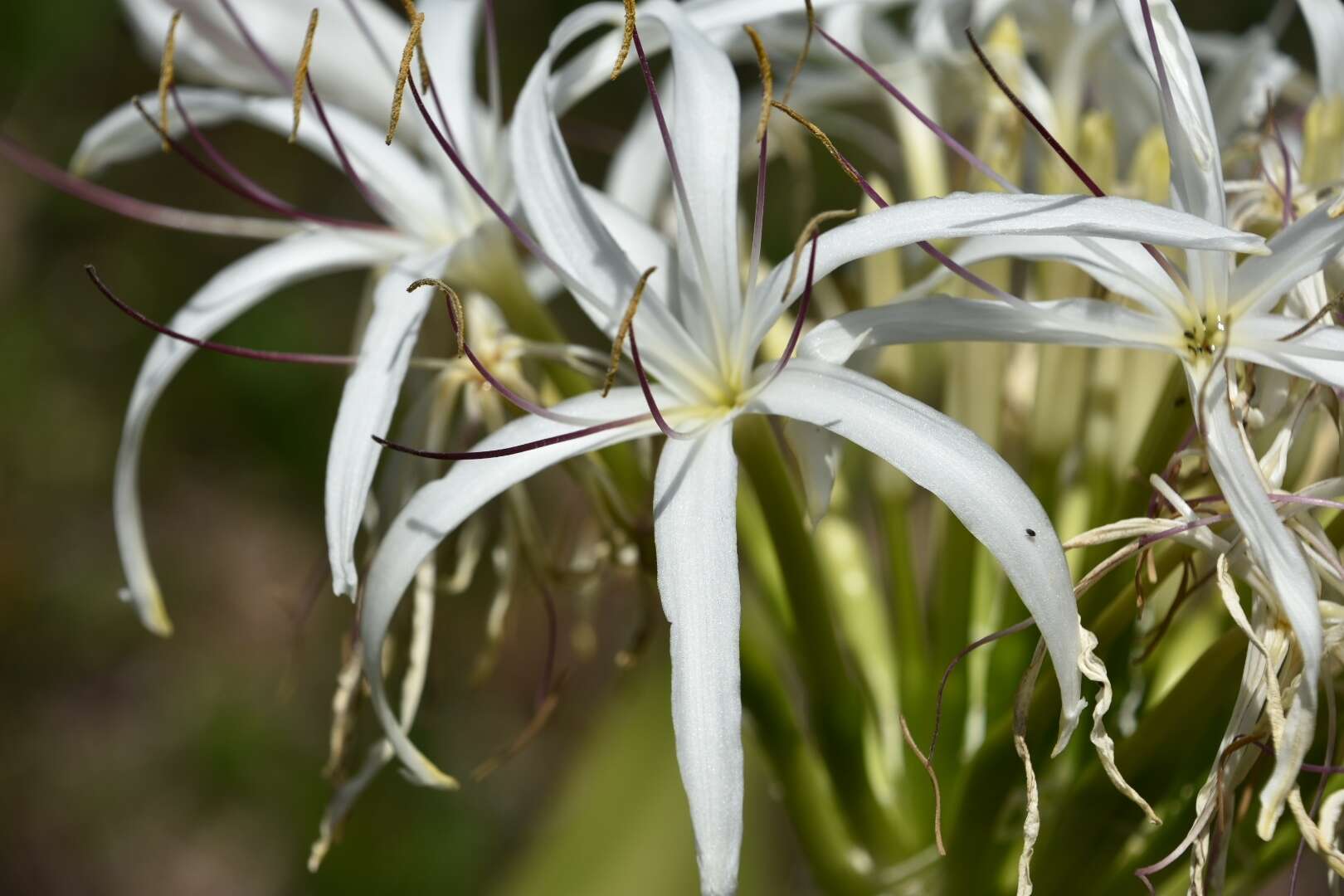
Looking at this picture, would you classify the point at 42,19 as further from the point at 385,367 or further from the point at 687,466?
the point at 687,466

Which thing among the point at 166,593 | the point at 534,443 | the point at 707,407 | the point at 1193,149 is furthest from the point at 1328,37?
the point at 166,593

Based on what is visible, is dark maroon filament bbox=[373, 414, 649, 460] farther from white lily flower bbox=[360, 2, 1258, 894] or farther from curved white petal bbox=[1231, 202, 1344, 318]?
curved white petal bbox=[1231, 202, 1344, 318]

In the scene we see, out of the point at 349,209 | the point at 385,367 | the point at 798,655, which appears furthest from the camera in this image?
the point at 349,209

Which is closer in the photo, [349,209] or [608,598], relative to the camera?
[608,598]

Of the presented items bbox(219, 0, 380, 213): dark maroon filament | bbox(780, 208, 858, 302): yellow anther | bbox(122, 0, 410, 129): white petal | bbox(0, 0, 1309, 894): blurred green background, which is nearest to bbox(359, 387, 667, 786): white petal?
bbox(780, 208, 858, 302): yellow anther

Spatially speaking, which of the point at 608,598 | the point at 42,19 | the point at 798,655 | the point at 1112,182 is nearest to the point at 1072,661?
the point at 798,655

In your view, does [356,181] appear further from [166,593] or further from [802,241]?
[166,593]

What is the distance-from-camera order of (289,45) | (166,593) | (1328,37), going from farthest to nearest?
1. (166,593)
2. (289,45)
3. (1328,37)
